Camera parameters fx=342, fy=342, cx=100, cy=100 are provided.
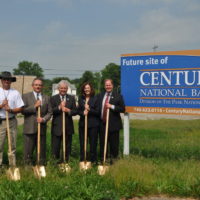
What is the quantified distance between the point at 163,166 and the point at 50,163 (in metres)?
2.26

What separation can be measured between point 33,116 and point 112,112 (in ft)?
5.48

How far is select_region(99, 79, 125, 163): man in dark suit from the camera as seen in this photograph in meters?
7.27

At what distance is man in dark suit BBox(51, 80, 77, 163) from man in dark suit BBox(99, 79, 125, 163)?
646 mm

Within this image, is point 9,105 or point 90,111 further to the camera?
point 90,111

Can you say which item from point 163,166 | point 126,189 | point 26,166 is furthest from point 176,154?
point 26,166

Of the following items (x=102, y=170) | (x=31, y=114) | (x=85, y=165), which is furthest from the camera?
(x=85, y=165)

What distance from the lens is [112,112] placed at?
24.1 feet

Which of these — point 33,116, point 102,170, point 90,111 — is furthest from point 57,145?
point 102,170

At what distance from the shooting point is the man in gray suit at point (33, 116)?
6.81 metres

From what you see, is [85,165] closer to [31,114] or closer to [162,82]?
[31,114]

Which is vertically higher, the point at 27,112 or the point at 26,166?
the point at 27,112

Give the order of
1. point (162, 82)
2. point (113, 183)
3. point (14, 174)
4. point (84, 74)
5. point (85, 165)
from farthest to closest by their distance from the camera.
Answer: point (84, 74)
point (162, 82)
point (85, 165)
point (14, 174)
point (113, 183)

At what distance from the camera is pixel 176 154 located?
8.58 meters

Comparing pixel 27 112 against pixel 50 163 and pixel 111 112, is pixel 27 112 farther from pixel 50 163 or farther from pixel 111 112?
pixel 111 112
